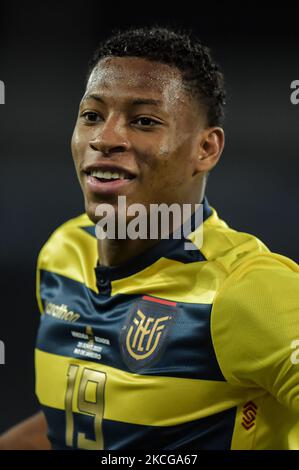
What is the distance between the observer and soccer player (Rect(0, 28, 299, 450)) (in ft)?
4.36

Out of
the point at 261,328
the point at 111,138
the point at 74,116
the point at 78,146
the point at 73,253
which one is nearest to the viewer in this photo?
the point at 261,328

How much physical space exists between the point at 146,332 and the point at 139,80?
534 mm

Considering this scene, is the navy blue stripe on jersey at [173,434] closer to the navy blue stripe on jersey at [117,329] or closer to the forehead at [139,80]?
the navy blue stripe on jersey at [117,329]

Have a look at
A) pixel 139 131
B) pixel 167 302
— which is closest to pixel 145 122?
pixel 139 131

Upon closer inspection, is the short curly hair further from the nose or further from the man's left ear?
the nose

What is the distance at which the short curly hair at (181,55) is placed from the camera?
1500 mm

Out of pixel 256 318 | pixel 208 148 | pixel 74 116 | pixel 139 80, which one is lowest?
pixel 256 318

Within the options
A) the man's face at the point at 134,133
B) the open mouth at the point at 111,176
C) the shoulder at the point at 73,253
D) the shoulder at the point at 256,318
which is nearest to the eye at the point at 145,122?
the man's face at the point at 134,133

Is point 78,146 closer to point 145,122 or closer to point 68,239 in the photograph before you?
point 145,122

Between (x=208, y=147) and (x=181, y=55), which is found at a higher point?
(x=181, y=55)

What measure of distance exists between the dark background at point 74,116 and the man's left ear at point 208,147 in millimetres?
1916

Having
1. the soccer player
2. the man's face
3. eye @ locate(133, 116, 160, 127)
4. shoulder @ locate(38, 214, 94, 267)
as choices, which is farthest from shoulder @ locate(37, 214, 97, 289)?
eye @ locate(133, 116, 160, 127)

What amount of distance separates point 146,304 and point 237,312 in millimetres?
288

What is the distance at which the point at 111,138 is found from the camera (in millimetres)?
1426
